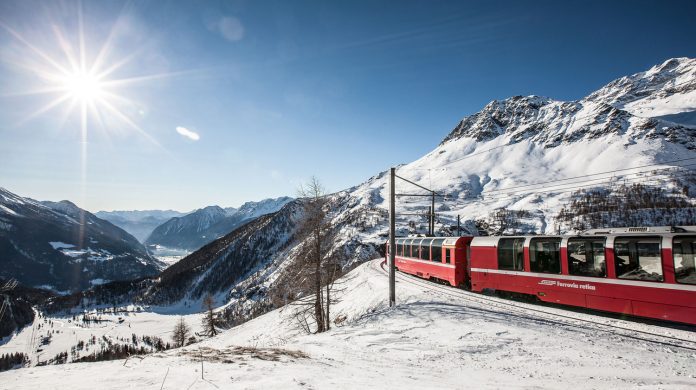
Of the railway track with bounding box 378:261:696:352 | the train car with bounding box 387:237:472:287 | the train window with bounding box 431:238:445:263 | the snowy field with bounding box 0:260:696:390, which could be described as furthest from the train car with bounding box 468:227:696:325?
the train window with bounding box 431:238:445:263

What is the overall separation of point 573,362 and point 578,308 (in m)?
10.3

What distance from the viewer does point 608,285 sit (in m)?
15.7

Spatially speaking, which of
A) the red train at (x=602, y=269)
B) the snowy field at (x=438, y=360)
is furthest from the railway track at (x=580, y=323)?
the red train at (x=602, y=269)

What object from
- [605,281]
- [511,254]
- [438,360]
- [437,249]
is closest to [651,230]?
[605,281]

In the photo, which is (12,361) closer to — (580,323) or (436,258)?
(436,258)

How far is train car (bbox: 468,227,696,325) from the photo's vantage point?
13469 millimetres

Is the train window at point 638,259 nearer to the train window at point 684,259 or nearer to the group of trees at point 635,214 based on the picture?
the train window at point 684,259

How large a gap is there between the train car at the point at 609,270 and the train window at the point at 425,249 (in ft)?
28.1

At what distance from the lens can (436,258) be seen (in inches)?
1129

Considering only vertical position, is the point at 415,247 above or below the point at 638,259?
below

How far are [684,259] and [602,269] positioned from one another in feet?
10.1

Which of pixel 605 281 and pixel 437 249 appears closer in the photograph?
pixel 605 281

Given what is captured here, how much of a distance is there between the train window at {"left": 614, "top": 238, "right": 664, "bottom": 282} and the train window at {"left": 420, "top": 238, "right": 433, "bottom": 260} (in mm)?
15444

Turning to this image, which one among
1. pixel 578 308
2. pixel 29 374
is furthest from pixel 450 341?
pixel 29 374
